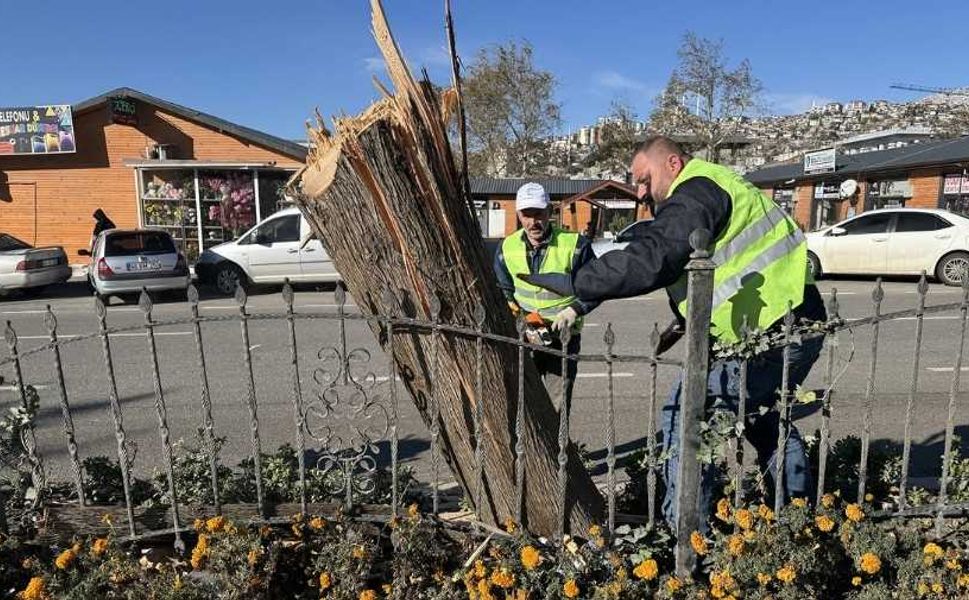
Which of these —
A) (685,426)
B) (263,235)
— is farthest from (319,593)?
(263,235)

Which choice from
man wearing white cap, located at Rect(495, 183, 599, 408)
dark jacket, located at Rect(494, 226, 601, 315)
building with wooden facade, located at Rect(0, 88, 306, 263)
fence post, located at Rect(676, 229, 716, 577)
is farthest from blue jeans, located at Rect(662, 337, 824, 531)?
building with wooden facade, located at Rect(0, 88, 306, 263)

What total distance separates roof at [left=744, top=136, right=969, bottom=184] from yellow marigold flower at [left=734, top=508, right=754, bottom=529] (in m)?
19.7

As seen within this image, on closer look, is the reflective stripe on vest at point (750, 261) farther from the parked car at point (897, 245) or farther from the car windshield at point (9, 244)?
the car windshield at point (9, 244)

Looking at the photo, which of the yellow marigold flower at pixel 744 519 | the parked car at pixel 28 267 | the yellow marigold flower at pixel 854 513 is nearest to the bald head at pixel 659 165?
the yellow marigold flower at pixel 744 519

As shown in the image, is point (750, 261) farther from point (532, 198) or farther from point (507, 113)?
point (507, 113)

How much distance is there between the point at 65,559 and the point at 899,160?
2548 centimetres

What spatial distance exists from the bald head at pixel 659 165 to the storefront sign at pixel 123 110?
1918 cm

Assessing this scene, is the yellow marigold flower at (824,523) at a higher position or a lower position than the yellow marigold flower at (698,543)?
higher

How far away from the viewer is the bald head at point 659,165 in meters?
2.51

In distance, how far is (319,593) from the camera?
7.75 feet

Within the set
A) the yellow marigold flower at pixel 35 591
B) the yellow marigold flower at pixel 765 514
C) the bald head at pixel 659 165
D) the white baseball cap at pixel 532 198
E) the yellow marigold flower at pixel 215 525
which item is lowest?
the yellow marigold flower at pixel 35 591

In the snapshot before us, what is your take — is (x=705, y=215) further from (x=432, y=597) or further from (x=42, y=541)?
(x=42, y=541)

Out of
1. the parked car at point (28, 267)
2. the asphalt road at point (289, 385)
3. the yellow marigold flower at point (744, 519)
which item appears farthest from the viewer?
the parked car at point (28, 267)

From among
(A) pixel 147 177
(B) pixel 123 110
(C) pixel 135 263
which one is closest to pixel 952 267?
(C) pixel 135 263
